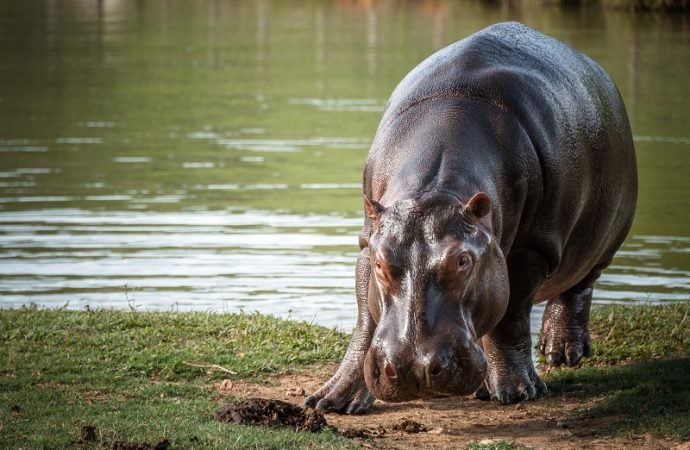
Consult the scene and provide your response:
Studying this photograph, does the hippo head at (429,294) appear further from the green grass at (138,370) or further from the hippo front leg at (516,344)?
the hippo front leg at (516,344)

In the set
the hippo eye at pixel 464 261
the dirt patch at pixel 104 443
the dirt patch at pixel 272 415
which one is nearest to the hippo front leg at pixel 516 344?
the dirt patch at pixel 272 415

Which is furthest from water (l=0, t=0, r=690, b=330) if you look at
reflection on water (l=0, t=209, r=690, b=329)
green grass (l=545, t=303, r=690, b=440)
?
green grass (l=545, t=303, r=690, b=440)

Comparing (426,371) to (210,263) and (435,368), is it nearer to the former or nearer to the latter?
(435,368)

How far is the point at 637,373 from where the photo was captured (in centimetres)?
670

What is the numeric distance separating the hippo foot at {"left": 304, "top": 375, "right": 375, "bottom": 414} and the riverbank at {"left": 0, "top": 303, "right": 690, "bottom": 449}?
77 millimetres

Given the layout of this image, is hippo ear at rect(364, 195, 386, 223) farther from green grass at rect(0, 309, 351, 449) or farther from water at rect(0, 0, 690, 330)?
water at rect(0, 0, 690, 330)

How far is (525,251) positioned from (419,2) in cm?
4023

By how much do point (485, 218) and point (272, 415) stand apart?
143cm

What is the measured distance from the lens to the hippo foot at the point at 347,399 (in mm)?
6016

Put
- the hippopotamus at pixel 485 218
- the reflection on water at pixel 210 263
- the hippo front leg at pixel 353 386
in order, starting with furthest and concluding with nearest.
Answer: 1. the reflection on water at pixel 210 263
2. the hippo front leg at pixel 353 386
3. the hippopotamus at pixel 485 218

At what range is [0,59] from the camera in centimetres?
3117

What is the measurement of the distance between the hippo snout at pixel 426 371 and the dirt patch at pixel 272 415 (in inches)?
36.8

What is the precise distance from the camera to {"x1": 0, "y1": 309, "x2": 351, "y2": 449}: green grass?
5.30 meters

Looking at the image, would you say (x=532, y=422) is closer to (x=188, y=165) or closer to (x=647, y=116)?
(x=188, y=165)
